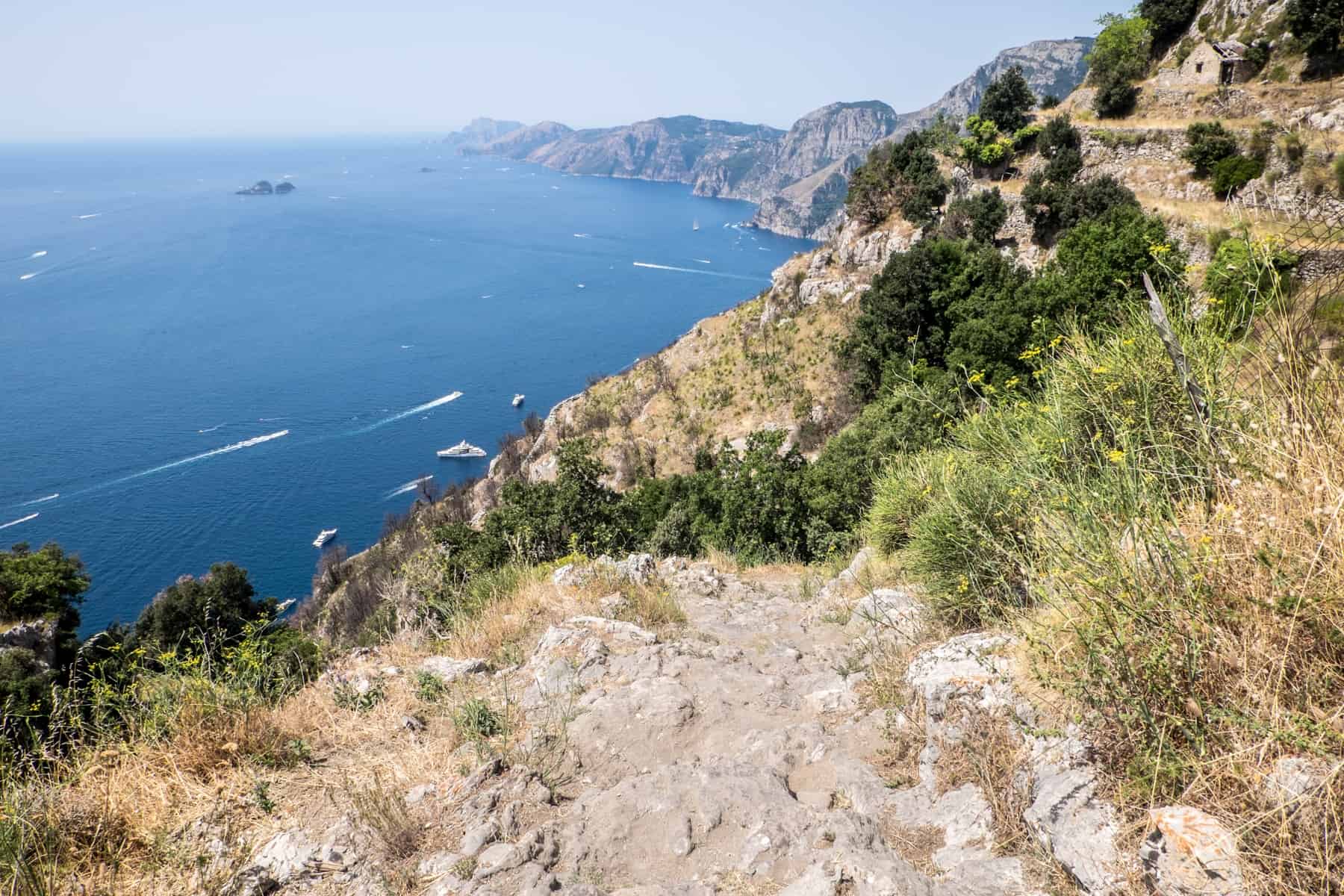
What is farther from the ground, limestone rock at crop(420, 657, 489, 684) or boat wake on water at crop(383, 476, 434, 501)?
limestone rock at crop(420, 657, 489, 684)

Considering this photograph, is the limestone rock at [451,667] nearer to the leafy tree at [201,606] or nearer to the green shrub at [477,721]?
the green shrub at [477,721]

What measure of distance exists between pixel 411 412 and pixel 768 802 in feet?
276

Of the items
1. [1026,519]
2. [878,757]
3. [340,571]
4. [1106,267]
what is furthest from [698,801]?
[340,571]

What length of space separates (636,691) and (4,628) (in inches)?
1375

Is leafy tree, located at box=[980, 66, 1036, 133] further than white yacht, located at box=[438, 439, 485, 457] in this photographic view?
No

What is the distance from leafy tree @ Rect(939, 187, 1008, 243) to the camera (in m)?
37.0

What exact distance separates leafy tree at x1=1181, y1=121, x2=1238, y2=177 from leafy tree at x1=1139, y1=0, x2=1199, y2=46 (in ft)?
47.4

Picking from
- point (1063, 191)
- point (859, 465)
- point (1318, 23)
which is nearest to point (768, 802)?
point (859, 465)

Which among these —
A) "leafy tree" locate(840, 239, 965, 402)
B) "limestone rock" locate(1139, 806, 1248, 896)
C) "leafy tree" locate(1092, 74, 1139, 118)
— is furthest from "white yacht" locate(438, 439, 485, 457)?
"limestone rock" locate(1139, 806, 1248, 896)

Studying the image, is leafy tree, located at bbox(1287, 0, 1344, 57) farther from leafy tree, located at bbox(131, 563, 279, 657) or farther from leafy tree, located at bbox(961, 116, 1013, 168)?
leafy tree, located at bbox(131, 563, 279, 657)

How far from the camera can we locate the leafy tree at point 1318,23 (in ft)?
96.3

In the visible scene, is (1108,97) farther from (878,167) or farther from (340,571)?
(340,571)

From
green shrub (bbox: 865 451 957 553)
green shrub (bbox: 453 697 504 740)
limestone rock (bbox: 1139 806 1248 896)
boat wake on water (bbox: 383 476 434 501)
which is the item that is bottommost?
boat wake on water (bbox: 383 476 434 501)

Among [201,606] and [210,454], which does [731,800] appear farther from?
[210,454]
